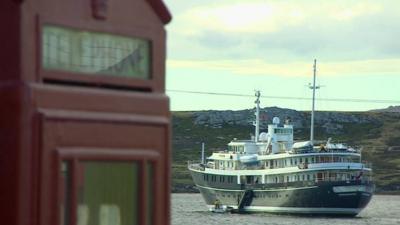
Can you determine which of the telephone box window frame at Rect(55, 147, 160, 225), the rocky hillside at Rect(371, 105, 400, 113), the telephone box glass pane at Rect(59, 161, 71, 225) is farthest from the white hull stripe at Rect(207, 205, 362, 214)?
the rocky hillside at Rect(371, 105, 400, 113)

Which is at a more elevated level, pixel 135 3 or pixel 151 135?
pixel 135 3

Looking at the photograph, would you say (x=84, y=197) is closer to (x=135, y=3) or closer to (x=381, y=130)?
(x=135, y=3)

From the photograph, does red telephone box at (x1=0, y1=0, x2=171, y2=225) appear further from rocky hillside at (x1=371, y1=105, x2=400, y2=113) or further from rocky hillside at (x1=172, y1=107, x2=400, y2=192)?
rocky hillside at (x1=371, y1=105, x2=400, y2=113)

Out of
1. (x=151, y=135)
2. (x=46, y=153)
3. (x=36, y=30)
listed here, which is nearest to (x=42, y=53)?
(x=36, y=30)

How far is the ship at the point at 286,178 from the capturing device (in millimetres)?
69562

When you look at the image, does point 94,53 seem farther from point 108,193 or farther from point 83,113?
point 108,193

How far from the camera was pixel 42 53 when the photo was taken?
3.51 m

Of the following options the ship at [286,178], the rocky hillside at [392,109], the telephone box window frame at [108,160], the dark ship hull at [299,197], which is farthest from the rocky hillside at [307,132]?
the telephone box window frame at [108,160]

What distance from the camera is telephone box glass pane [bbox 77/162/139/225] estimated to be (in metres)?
3.65

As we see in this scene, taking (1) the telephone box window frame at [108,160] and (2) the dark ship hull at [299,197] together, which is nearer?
(1) the telephone box window frame at [108,160]

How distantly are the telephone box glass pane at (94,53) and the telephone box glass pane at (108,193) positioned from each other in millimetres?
313

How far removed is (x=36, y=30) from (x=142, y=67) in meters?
0.53

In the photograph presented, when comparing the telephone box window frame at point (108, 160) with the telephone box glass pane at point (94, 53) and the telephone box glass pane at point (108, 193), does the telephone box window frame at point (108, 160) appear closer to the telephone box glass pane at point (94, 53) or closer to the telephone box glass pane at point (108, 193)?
the telephone box glass pane at point (108, 193)

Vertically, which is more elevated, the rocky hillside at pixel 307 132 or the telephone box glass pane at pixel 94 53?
the telephone box glass pane at pixel 94 53
